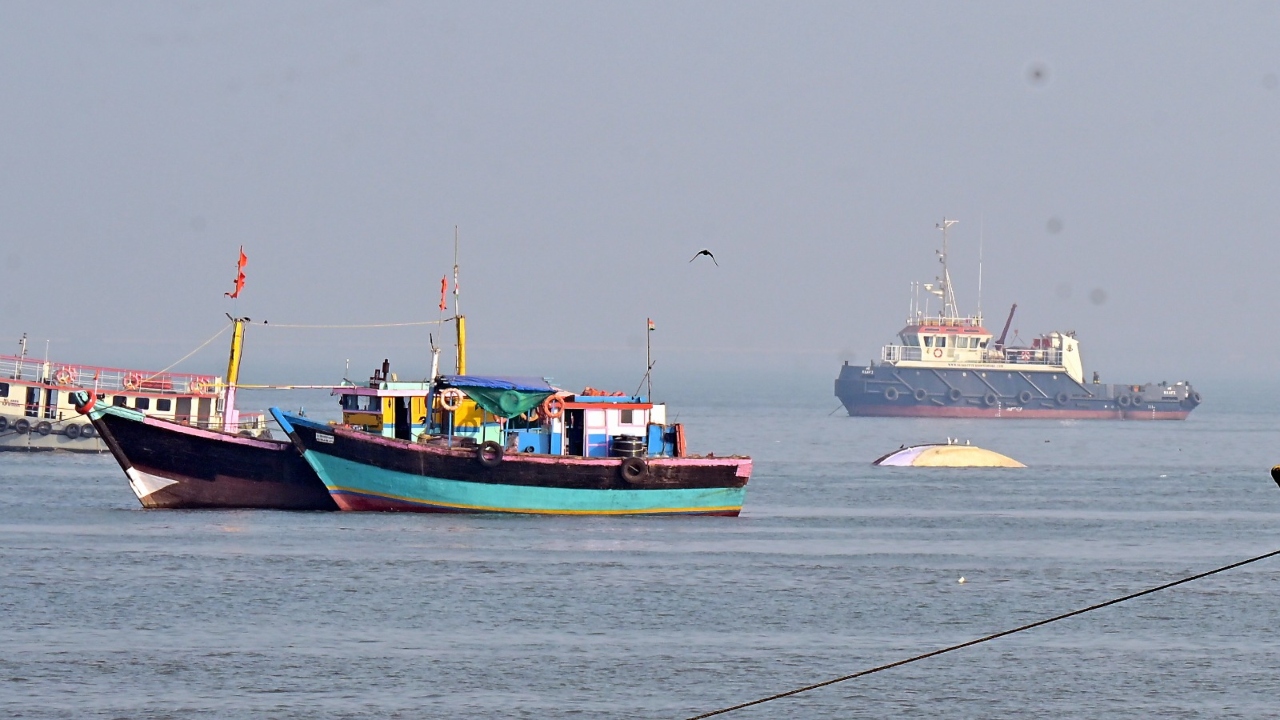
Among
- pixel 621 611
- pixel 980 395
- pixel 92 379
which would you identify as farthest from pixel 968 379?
pixel 621 611

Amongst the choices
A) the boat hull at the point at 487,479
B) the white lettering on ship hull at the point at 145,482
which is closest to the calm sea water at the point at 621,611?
the boat hull at the point at 487,479

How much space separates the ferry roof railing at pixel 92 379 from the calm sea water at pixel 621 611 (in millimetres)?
15927

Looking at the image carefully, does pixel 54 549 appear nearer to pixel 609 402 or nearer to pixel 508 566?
pixel 508 566

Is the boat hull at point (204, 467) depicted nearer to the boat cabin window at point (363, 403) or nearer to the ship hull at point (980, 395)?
the boat cabin window at point (363, 403)

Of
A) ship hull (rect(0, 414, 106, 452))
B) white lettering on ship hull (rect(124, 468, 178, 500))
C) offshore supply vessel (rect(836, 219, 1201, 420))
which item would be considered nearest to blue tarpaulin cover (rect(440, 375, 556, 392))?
white lettering on ship hull (rect(124, 468, 178, 500))

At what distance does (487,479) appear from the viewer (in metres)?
53.2

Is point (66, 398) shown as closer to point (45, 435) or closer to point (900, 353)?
point (45, 435)

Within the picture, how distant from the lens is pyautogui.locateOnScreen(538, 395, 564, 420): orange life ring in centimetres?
5459

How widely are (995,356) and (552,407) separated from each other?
10686cm

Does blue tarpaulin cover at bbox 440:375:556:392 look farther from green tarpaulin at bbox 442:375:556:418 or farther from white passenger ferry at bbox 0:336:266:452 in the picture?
white passenger ferry at bbox 0:336:266:452

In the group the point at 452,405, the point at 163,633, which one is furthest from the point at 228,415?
the point at 163,633

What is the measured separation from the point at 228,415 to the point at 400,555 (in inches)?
469

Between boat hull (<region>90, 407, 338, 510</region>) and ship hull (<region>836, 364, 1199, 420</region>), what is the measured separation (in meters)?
105

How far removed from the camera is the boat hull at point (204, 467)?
175 feet
